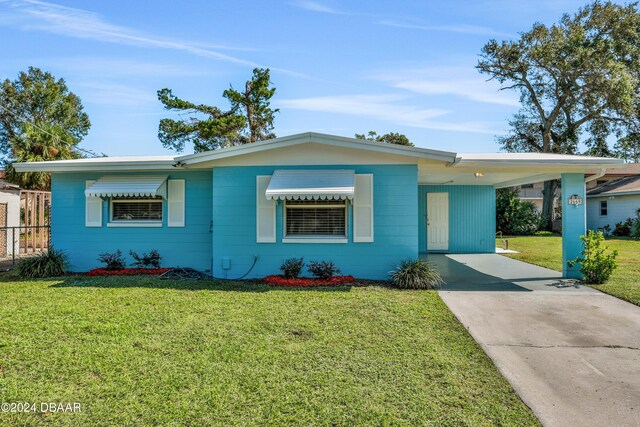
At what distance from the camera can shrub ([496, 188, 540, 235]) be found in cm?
2608

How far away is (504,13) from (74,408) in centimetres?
1394

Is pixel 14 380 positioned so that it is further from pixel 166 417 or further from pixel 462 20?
pixel 462 20

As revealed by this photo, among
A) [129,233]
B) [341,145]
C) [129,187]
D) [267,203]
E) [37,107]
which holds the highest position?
[37,107]

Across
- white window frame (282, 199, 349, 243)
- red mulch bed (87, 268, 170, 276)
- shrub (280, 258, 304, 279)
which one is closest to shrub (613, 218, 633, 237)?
white window frame (282, 199, 349, 243)

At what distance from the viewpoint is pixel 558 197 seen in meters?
33.5

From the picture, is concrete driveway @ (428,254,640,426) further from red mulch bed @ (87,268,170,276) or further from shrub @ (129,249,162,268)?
shrub @ (129,249,162,268)

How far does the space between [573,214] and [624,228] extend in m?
19.3

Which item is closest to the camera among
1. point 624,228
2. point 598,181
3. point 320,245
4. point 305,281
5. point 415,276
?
point 415,276

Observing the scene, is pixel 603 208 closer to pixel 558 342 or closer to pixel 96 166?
pixel 558 342

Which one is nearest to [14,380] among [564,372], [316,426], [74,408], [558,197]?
[74,408]

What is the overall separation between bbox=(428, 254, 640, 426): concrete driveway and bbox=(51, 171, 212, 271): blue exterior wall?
6616 mm

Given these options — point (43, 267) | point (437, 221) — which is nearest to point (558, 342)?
point (437, 221)

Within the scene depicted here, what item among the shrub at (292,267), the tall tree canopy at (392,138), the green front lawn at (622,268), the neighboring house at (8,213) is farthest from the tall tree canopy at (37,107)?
the green front lawn at (622,268)

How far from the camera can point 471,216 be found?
15.9 meters
